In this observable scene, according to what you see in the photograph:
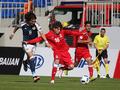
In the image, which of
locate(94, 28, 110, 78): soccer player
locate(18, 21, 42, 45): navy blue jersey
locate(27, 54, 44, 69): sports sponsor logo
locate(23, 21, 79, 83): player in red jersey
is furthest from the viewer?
locate(27, 54, 44, 69): sports sponsor logo

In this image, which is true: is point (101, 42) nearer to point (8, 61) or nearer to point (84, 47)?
point (84, 47)

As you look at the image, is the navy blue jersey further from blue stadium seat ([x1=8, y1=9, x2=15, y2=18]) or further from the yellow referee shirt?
blue stadium seat ([x1=8, y1=9, x2=15, y2=18])

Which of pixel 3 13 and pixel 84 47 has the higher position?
pixel 3 13

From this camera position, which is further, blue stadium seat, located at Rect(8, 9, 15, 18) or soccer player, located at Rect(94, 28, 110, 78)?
blue stadium seat, located at Rect(8, 9, 15, 18)

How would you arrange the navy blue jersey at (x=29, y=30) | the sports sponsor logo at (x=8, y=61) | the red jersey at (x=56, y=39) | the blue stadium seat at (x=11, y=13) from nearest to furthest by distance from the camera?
the red jersey at (x=56, y=39), the navy blue jersey at (x=29, y=30), the sports sponsor logo at (x=8, y=61), the blue stadium seat at (x=11, y=13)

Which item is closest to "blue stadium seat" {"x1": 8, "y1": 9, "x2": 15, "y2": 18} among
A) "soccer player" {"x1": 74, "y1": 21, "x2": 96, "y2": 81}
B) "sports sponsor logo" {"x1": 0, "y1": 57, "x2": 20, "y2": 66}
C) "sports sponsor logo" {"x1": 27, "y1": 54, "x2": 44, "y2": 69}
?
"sports sponsor logo" {"x1": 0, "y1": 57, "x2": 20, "y2": 66}

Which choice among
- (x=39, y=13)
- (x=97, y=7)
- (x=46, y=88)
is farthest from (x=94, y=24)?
(x=46, y=88)

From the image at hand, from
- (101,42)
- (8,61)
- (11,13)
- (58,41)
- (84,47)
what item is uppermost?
(11,13)

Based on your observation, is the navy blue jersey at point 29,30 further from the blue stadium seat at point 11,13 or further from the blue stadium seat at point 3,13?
the blue stadium seat at point 3,13

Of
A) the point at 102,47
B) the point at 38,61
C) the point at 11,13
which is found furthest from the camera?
the point at 11,13

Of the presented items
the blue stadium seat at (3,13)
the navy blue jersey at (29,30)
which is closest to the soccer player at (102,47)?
the navy blue jersey at (29,30)

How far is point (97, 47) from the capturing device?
639 inches

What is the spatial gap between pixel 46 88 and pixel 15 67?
8271 millimetres

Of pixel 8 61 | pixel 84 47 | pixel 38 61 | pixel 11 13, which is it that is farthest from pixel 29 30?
pixel 11 13
